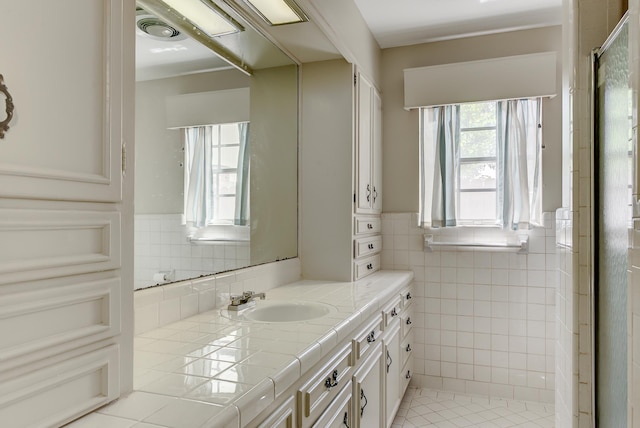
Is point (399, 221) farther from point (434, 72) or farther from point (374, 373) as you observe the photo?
point (374, 373)

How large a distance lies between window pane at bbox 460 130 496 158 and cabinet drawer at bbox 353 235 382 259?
2.95ft

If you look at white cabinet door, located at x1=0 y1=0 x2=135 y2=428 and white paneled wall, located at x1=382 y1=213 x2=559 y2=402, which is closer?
white cabinet door, located at x1=0 y1=0 x2=135 y2=428

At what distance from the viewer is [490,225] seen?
121 inches

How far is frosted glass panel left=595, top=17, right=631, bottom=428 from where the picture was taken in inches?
53.4

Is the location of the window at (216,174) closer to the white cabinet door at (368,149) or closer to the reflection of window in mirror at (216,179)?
the reflection of window in mirror at (216,179)

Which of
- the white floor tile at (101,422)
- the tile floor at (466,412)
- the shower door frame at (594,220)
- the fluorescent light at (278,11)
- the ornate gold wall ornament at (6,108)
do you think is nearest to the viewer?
the ornate gold wall ornament at (6,108)

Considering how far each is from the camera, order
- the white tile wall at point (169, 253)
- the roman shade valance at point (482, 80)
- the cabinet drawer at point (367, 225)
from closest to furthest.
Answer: the white tile wall at point (169, 253) < the cabinet drawer at point (367, 225) < the roman shade valance at point (482, 80)

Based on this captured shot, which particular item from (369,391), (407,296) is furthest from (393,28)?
(369,391)

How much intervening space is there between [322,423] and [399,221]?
2.12 meters

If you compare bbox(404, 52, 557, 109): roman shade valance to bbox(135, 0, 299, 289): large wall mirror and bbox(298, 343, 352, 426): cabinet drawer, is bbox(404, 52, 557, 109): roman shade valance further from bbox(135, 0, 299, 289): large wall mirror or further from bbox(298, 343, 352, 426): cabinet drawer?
bbox(298, 343, 352, 426): cabinet drawer

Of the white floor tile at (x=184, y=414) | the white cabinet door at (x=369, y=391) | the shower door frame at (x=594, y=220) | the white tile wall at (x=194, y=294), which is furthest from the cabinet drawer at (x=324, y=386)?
the shower door frame at (x=594, y=220)

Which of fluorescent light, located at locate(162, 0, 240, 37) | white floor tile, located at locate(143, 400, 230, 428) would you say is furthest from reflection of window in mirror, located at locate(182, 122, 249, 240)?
white floor tile, located at locate(143, 400, 230, 428)

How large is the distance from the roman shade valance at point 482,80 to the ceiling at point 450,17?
0.77 ft

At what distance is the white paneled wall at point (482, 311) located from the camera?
298 cm
